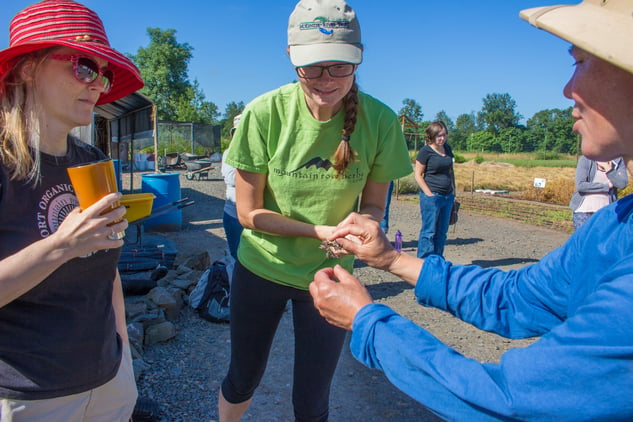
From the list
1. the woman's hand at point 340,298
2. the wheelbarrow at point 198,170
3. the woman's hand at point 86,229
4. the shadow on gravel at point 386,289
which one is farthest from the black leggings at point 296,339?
the wheelbarrow at point 198,170

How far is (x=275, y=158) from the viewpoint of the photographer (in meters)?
2.20

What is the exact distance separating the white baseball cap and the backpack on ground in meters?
3.43

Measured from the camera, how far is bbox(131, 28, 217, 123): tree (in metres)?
56.4

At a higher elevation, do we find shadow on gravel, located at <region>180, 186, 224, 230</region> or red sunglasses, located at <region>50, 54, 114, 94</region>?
red sunglasses, located at <region>50, 54, 114, 94</region>

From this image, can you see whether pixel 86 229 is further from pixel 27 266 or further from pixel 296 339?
pixel 296 339

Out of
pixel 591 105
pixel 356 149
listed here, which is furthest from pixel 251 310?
pixel 591 105

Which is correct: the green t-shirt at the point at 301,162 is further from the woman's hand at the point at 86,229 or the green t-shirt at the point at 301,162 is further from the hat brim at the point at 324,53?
the woman's hand at the point at 86,229

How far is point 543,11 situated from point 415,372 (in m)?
0.98

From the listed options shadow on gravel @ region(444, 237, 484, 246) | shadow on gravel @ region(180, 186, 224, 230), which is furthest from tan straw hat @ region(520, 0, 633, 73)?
shadow on gravel @ region(180, 186, 224, 230)

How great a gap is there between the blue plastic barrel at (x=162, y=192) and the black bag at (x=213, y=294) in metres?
4.66

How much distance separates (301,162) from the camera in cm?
220

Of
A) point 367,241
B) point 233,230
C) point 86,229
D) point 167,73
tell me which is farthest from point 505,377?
point 167,73

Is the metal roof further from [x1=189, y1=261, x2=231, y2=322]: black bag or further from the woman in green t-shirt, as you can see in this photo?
the woman in green t-shirt

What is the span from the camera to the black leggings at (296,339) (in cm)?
227
